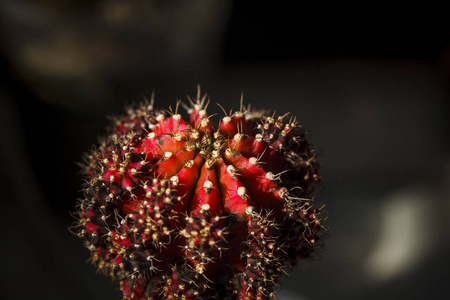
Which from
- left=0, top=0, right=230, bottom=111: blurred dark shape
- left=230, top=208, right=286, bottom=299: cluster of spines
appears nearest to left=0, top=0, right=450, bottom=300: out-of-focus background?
left=0, top=0, right=230, bottom=111: blurred dark shape

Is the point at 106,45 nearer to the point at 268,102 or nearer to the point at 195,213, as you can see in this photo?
the point at 268,102

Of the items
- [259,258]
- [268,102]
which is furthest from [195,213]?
[268,102]

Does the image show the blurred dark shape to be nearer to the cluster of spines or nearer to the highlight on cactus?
the highlight on cactus

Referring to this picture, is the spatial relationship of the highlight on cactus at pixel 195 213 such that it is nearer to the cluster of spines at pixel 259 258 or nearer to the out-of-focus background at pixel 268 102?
the cluster of spines at pixel 259 258

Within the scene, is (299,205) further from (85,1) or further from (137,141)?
(85,1)

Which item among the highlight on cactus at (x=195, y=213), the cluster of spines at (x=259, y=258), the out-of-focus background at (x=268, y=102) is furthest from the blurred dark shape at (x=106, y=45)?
the cluster of spines at (x=259, y=258)

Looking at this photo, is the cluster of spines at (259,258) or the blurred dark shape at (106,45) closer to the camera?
the cluster of spines at (259,258)
